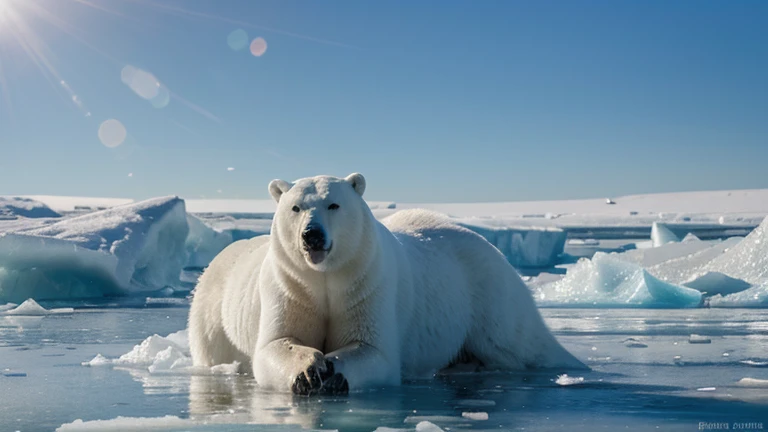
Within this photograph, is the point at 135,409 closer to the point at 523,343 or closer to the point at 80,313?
the point at 523,343

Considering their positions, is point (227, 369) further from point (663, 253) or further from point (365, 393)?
Result: point (663, 253)

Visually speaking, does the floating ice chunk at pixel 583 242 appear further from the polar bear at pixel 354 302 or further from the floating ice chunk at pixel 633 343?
the polar bear at pixel 354 302

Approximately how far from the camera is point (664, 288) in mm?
11234

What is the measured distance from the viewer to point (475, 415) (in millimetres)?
3348

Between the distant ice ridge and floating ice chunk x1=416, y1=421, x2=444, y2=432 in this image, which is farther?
the distant ice ridge

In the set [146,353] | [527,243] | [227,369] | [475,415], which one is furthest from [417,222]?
[527,243]

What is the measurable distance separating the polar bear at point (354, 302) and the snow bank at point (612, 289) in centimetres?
645

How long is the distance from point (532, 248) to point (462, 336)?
22452mm

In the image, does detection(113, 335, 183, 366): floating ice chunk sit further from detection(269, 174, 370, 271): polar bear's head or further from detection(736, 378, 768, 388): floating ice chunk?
detection(736, 378, 768, 388): floating ice chunk

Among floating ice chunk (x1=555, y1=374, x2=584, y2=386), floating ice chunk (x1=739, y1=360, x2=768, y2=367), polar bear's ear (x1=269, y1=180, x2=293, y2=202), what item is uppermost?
polar bear's ear (x1=269, y1=180, x2=293, y2=202)

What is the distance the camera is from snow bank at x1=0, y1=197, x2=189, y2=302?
12.5m

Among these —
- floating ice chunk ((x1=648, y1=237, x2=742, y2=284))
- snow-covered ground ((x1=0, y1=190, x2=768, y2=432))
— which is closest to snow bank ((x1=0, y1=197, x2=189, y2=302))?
snow-covered ground ((x1=0, y1=190, x2=768, y2=432))

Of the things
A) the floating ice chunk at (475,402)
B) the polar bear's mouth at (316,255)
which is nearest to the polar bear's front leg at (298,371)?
the polar bear's mouth at (316,255)

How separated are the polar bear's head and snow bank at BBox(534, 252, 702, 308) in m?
7.78
